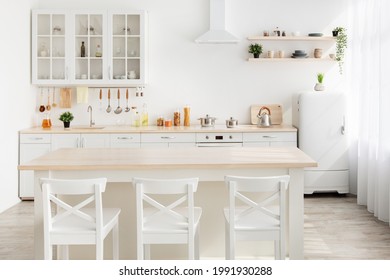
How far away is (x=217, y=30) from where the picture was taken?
22.1 feet

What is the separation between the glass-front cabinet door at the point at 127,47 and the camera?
671cm

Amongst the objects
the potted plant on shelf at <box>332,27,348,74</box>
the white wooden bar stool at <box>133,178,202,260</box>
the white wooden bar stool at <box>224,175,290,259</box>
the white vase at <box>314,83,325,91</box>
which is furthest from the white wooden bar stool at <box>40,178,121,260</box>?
the potted plant on shelf at <box>332,27,348,74</box>

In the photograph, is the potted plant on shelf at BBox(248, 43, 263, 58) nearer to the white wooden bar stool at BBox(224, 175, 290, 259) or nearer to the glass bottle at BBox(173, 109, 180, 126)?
the glass bottle at BBox(173, 109, 180, 126)

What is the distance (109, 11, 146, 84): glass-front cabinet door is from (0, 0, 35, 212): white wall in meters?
1.12

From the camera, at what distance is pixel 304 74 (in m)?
7.09

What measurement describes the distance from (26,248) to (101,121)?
296 centimetres

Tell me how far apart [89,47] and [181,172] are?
374 centimetres

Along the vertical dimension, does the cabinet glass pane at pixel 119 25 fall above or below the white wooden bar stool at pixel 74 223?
above

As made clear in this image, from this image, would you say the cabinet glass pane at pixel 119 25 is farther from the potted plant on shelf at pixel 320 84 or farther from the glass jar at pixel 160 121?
the potted plant on shelf at pixel 320 84

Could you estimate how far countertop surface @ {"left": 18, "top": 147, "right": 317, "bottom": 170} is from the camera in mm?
3479

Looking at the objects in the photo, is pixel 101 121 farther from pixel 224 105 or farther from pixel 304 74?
pixel 304 74

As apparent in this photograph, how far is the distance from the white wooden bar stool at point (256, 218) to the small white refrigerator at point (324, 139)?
3.37 m

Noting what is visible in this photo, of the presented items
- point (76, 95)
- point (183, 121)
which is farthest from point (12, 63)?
point (183, 121)

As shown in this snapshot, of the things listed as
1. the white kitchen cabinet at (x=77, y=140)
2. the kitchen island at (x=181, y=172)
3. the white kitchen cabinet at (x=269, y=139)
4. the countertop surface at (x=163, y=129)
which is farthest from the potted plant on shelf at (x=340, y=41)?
Answer: the kitchen island at (x=181, y=172)
